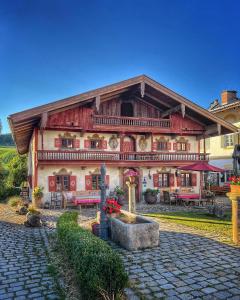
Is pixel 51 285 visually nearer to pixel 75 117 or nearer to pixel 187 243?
pixel 187 243

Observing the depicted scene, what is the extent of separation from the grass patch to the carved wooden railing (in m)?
8.32

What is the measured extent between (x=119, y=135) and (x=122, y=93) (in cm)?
335

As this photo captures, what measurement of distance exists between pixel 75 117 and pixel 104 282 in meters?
15.6

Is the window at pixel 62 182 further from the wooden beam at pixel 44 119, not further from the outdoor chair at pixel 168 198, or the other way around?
the outdoor chair at pixel 168 198

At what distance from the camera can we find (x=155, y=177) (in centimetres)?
2117

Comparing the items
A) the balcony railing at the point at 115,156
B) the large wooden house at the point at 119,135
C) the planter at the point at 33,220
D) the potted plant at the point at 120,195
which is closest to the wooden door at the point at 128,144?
the large wooden house at the point at 119,135

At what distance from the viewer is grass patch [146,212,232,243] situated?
31.8ft

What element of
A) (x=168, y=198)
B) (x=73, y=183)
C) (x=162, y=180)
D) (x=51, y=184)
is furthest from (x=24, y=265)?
(x=162, y=180)

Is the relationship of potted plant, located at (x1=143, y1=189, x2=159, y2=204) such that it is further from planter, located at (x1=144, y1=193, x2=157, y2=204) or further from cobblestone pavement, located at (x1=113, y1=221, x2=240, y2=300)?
cobblestone pavement, located at (x1=113, y1=221, x2=240, y2=300)

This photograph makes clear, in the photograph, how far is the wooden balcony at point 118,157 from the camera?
702 inches

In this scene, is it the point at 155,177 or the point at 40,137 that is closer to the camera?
the point at 40,137

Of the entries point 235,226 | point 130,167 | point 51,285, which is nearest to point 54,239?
point 51,285

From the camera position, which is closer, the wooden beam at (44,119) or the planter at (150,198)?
the wooden beam at (44,119)

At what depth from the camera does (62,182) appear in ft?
61.5
